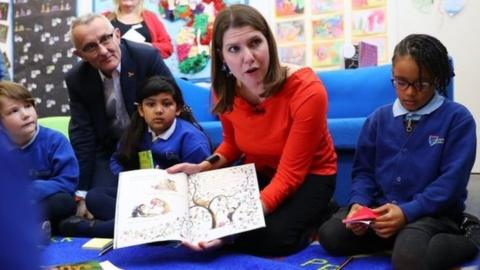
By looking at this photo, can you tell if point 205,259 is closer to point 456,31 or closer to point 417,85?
point 417,85

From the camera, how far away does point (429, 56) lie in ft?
4.08

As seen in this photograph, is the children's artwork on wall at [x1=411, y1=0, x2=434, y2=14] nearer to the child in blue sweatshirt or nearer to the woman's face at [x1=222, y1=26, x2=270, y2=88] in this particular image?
the child in blue sweatshirt

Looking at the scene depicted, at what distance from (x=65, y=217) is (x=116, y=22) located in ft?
4.94

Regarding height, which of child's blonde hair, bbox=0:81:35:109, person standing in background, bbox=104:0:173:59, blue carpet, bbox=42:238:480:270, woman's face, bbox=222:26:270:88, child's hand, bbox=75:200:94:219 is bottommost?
child's hand, bbox=75:200:94:219

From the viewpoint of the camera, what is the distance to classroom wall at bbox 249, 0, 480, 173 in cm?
287

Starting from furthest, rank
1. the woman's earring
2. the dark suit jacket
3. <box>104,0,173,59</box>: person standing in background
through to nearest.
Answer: <box>104,0,173,59</box>: person standing in background < the dark suit jacket < the woman's earring

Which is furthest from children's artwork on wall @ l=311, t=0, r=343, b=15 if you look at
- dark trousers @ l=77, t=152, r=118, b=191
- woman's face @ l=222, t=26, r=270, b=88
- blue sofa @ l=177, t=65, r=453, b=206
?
woman's face @ l=222, t=26, r=270, b=88

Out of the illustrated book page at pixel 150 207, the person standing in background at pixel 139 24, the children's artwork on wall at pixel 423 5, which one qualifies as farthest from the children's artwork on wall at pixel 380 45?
the illustrated book page at pixel 150 207

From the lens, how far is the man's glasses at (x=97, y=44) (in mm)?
1816

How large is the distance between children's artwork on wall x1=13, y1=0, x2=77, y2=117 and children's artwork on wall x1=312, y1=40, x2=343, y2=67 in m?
1.89

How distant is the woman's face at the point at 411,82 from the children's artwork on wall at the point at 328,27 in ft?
6.49

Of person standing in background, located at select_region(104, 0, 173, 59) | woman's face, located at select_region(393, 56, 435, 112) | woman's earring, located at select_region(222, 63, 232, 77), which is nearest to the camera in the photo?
woman's face, located at select_region(393, 56, 435, 112)

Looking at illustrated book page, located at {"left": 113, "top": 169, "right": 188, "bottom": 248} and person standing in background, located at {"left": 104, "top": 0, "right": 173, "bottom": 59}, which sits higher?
person standing in background, located at {"left": 104, "top": 0, "right": 173, "bottom": 59}

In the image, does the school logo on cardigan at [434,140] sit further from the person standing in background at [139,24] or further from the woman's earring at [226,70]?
the person standing in background at [139,24]
